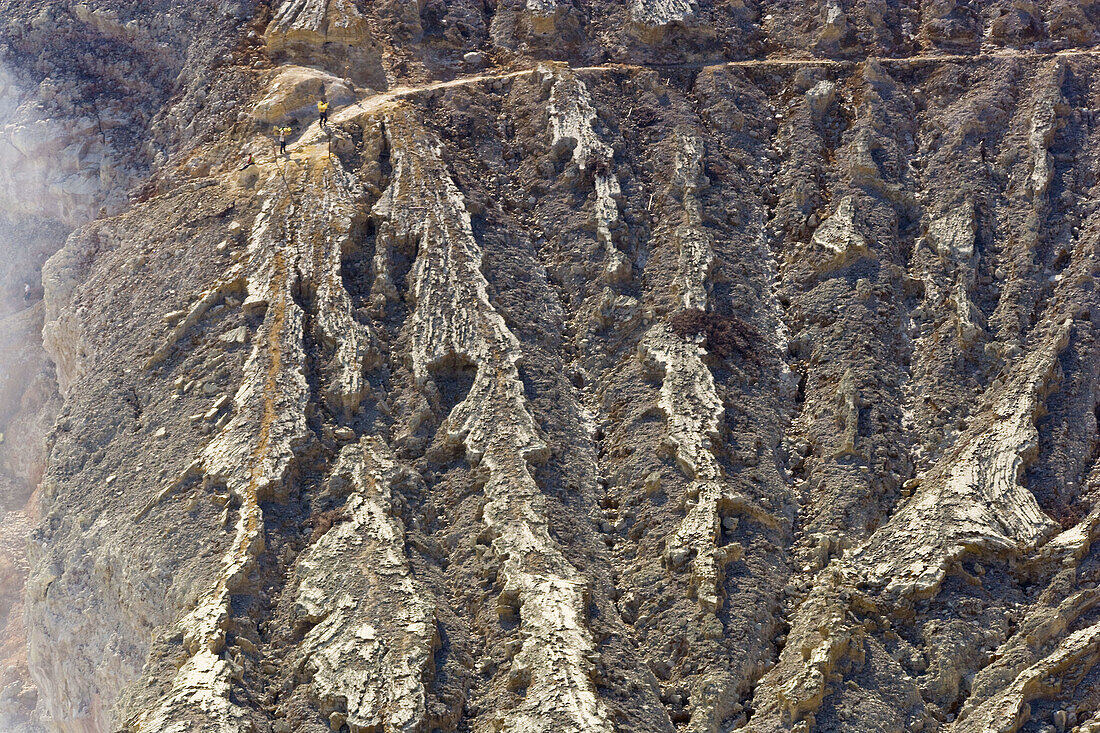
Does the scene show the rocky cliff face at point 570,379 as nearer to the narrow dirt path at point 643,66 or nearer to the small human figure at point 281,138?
the narrow dirt path at point 643,66

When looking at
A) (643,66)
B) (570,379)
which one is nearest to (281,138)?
(643,66)

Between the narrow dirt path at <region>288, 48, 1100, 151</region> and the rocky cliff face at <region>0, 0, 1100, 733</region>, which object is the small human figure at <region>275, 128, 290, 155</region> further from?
the rocky cliff face at <region>0, 0, 1100, 733</region>

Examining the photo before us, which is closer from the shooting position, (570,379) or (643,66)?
(570,379)

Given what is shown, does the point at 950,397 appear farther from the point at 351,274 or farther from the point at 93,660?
the point at 93,660

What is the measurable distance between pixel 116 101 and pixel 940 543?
156ft

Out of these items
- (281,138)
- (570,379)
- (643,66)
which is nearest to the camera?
(570,379)

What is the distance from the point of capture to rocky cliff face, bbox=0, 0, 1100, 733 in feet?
106

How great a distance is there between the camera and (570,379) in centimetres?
4112

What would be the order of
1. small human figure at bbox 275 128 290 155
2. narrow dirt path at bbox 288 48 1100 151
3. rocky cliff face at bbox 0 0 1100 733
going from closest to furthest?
rocky cliff face at bbox 0 0 1100 733 → small human figure at bbox 275 128 290 155 → narrow dirt path at bbox 288 48 1100 151

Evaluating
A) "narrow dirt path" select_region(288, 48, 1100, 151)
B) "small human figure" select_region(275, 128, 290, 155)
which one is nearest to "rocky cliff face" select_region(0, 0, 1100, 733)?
"narrow dirt path" select_region(288, 48, 1100, 151)

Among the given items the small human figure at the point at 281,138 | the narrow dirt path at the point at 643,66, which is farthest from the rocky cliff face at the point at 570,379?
the small human figure at the point at 281,138

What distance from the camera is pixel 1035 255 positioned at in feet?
138

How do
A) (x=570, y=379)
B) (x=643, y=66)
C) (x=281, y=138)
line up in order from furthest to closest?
(x=643, y=66), (x=281, y=138), (x=570, y=379)

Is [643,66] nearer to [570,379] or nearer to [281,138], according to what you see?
[281,138]
